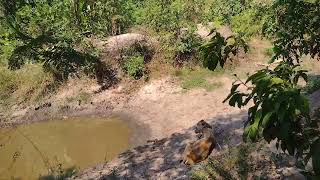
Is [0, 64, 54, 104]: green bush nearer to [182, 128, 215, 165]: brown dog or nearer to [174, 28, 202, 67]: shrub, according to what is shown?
[174, 28, 202, 67]: shrub

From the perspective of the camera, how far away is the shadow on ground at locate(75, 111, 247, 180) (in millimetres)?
7160

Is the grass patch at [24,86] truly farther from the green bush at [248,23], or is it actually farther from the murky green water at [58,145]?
the green bush at [248,23]

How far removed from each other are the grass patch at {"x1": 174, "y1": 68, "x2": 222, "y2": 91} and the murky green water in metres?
2.12

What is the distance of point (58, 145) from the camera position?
905cm

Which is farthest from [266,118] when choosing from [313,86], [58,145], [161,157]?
[58,145]

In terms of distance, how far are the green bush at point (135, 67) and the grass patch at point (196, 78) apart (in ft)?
3.12

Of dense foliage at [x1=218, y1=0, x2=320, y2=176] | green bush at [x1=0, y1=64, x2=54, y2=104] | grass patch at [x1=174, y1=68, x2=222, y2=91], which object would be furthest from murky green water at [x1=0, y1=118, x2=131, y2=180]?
dense foliage at [x1=218, y1=0, x2=320, y2=176]

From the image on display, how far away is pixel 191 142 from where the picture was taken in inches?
303

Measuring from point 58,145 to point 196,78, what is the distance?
3.95m

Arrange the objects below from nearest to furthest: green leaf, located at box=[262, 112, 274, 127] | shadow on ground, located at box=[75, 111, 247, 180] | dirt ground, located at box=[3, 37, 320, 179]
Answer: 1. green leaf, located at box=[262, 112, 274, 127]
2. shadow on ground, located at box=[75, 111, 247, 180]
3. dirt ground, located at box=[3, 37, 320, 179]

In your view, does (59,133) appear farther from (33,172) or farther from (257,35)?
(257,35)

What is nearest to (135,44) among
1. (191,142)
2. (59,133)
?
(59,133)

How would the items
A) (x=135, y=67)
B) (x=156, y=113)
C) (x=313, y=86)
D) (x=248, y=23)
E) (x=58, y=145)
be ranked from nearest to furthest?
(x=313, y=86), (x=58, y=145), (x=156, y=113), (x=135, y=67), (x=248, y=23)

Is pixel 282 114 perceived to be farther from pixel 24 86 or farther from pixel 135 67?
pixel 24 86
